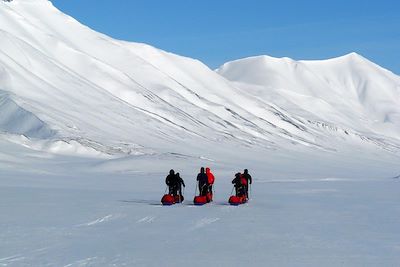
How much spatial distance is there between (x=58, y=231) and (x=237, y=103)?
538 ft

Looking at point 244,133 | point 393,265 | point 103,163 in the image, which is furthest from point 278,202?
point 244,133

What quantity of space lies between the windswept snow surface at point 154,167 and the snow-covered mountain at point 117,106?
469mm

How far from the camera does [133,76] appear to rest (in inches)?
6599

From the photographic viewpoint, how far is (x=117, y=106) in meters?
129

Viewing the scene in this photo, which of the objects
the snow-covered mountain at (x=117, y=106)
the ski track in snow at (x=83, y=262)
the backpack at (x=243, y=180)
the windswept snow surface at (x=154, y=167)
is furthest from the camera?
the snow-covered mountain at (x=117, y=106)

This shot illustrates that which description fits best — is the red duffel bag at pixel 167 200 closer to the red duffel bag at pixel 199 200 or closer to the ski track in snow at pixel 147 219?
the red duffel bag at pixel 199 200

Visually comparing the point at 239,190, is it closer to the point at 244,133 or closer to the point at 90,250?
the point at 90,250

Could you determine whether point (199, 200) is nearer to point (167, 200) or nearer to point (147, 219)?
point (167, 200)

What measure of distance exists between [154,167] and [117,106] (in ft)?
216

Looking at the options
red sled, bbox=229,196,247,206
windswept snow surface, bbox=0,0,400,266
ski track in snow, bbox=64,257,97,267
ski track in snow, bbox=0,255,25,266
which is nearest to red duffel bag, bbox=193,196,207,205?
windswept snow surface, bbox=0,0,400,266

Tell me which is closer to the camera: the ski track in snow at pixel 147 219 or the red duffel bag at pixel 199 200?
the ski track in snow at pixel 147 219

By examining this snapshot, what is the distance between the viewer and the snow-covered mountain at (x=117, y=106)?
323ft

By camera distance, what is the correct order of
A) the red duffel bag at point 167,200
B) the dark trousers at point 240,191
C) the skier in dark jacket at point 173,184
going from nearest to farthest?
the red duffel bag at point 167,200 < the skier in dark jacket at point 173,184 < the dark trousers at point 240,191

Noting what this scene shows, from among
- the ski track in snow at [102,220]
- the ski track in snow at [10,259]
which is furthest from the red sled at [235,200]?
the ski track in snow at [10,259]
